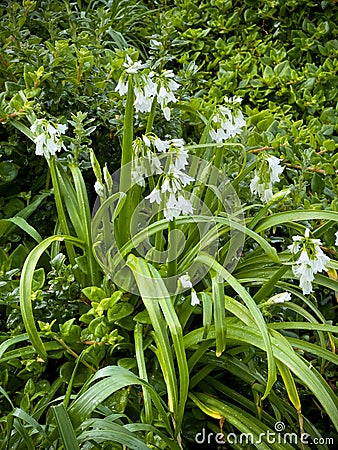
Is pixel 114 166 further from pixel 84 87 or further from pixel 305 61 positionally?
pixel 305 61

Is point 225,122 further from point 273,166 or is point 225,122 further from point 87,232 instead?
point 87,232

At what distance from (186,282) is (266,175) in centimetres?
34

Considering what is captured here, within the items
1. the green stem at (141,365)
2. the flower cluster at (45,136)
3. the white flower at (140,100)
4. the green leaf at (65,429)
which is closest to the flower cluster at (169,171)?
the white flower at (140,100)

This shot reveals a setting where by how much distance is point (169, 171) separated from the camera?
1388 mm

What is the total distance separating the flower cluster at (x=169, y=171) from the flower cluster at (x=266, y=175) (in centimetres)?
23

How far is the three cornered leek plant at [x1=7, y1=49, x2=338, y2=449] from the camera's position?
1395mm

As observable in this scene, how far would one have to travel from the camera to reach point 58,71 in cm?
215

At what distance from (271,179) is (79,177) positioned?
54 centimetres

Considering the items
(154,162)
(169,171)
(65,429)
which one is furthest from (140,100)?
(65,429)

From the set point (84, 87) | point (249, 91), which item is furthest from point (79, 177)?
point (249, 91)

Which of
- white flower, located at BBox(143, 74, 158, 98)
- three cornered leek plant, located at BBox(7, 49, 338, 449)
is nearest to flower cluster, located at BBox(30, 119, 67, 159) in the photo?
three cornered leek plant, located at BBox(7, 49, 338, 449)

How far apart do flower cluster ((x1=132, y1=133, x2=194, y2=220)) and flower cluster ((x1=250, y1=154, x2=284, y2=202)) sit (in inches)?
9.2

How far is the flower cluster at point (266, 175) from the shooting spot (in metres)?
1.57

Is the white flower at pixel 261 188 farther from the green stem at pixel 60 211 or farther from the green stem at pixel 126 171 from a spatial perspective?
the green stem at pixel 60 211
